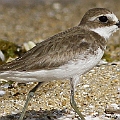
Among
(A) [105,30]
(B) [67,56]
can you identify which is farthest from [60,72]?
(A) [105,30]

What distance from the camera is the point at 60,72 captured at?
4602 mm

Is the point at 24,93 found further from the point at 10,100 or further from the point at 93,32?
the point at 93,32

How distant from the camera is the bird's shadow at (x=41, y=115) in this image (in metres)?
5.35

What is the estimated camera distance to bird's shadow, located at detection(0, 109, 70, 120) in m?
5.35

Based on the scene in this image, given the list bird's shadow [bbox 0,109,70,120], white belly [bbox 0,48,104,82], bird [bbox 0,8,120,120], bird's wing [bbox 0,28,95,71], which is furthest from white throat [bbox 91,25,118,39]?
bird's shadow [bbox 0,109,70,120]

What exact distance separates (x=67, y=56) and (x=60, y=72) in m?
0.20

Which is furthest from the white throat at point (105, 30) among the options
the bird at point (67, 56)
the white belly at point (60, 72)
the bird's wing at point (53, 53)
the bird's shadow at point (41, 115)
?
the bird's shadow at point (41, 115)

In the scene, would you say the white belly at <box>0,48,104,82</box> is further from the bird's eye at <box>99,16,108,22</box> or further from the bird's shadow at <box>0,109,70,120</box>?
the bird's shadow at <box>0,109,70,120</box>

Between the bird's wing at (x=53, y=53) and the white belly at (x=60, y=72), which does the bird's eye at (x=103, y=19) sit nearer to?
the bird's wing at (x=53, y=53)

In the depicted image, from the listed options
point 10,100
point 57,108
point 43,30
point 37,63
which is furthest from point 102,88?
point 43,30

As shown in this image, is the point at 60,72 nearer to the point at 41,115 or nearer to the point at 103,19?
the point at 103,19

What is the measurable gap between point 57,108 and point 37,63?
109 centimetres

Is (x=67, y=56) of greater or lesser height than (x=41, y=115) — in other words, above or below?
above

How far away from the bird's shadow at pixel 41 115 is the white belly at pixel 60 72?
84 centimetres
